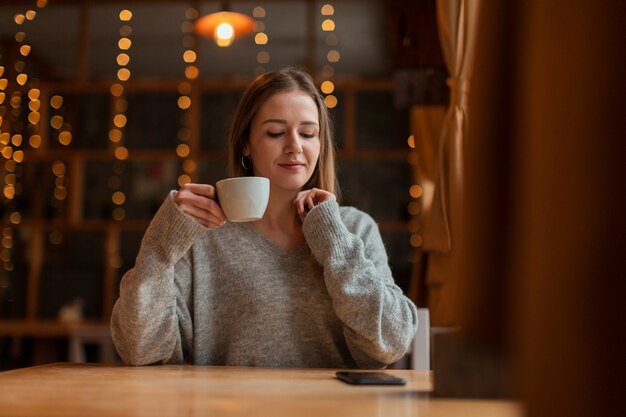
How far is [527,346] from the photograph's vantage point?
175mm

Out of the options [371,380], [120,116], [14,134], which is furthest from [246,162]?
[14,134]

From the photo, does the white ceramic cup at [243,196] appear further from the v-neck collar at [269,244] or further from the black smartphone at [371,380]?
the black smartphone at [371,380]

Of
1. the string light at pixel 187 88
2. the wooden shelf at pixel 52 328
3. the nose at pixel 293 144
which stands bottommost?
the wooden shelf at pixel 52 328

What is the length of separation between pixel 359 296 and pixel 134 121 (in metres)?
3.89

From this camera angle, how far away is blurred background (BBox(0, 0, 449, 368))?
477 centimetres

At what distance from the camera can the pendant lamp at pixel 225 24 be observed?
13.3 feet

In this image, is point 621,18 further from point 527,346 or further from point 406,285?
point 406,285

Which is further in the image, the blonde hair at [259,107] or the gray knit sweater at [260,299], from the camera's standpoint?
the blonde hair at [259,107]

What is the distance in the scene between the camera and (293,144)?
1588 millimetres

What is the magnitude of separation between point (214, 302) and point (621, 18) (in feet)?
4.62

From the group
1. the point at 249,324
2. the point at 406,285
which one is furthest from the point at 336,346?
the point at 406,285

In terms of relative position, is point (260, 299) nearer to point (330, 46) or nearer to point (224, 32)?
point (224, 32)

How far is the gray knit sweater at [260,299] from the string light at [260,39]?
350 cm

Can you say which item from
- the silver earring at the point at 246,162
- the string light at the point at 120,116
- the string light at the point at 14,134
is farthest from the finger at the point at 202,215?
the string light at the point at 14,134
